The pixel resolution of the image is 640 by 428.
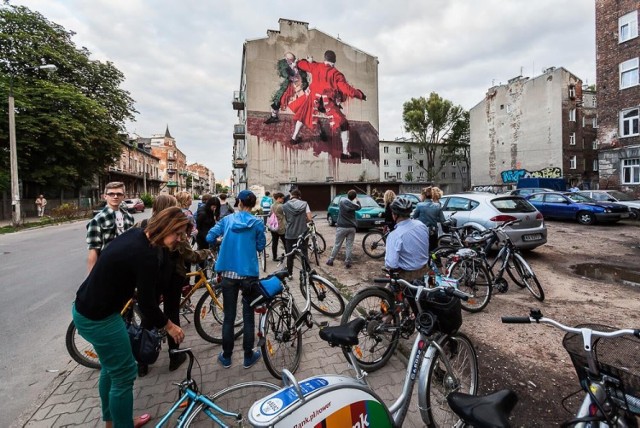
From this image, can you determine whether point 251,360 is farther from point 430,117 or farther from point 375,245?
point 430,117

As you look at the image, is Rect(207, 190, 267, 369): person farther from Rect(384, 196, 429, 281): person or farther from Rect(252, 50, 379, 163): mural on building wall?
Rect(252, 50, 379, 163): mural on building wall

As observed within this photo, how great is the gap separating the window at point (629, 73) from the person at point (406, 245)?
82.2ft

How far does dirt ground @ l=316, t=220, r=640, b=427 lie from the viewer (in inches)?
110

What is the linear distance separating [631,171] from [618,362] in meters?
25.1

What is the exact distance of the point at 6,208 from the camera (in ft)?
77.6

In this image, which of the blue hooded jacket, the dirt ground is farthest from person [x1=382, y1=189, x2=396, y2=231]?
the blue hooded jacket

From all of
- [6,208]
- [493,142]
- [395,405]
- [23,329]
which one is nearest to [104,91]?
[6,208]

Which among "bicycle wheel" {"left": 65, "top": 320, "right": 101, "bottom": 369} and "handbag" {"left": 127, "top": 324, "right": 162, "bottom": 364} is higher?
"handbag" {"left": 127, "top": 324, "right": 162, "bottom": 364}

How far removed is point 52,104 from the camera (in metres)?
22.4

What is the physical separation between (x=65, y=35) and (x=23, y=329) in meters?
31.3

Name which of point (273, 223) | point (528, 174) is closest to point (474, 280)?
point (273, 223)

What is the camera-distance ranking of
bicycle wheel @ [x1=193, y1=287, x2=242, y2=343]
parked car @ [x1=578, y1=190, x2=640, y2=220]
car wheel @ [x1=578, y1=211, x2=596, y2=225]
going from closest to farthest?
bicycle wheel @ [x1=193, y1=287, x2=242, y2=343], car wheel @ [x1=578, y1=211, x2=596, y2=225], parked car @ [x1=578, y1=190, x2=640, y2=220]

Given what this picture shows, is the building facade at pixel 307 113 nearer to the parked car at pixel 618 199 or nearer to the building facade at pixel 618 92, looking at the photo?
the building facade at pixel 618 92

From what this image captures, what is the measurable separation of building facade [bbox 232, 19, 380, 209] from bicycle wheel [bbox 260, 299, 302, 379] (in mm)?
23990
